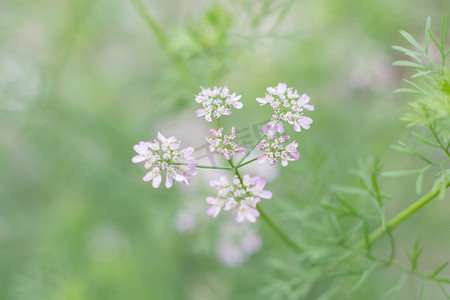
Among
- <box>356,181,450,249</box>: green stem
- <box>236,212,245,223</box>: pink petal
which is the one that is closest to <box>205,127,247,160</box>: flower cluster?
<box>236,212,245,223</box>: pink petal

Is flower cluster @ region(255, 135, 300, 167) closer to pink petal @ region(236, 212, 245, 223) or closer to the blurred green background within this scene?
pink petal @ region(236, 212, 245, 223)

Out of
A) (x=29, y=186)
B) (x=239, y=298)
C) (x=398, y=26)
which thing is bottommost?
(x=239, y=298)

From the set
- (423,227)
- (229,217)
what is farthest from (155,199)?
(423,227)

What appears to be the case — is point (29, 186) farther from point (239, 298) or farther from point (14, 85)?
point (239, 298)

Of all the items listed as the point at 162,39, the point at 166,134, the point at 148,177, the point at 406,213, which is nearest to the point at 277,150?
the point at 148,177

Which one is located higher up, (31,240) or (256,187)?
(31,240)

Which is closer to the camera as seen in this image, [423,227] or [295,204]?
[295,204]

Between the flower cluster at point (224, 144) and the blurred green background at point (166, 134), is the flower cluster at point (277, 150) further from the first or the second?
the blurred green background at point (166, 134)
